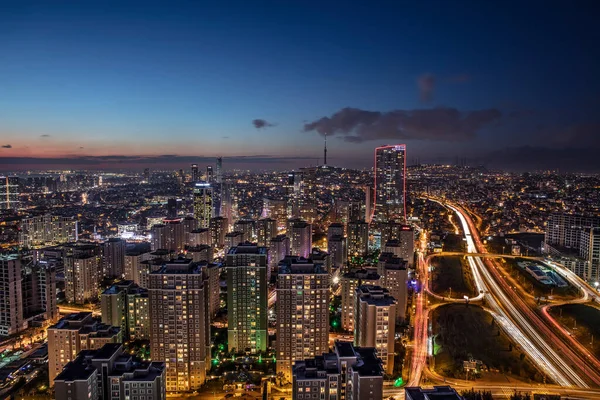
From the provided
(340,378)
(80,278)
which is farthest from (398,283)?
(80,278)

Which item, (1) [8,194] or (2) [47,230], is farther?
(1) [8,194]

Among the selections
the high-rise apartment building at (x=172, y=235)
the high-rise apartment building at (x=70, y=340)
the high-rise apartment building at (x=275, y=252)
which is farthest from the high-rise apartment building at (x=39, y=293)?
the high-rise apartment building at (x=275, y=252)

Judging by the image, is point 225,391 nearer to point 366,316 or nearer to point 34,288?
point 366,316

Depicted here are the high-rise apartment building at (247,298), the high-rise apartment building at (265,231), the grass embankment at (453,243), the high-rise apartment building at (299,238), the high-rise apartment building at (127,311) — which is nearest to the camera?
the high-rise apartment building at (247,298)

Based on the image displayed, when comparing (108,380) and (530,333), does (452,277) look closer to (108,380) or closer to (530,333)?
(530,333)

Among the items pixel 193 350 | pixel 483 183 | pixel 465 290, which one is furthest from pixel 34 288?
pixel 483 183

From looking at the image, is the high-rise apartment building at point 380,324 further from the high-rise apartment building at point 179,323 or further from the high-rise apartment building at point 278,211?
the high-rise apartment building at point 278,211

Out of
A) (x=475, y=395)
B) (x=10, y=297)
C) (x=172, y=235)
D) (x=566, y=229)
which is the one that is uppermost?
(x=566, y=229)
